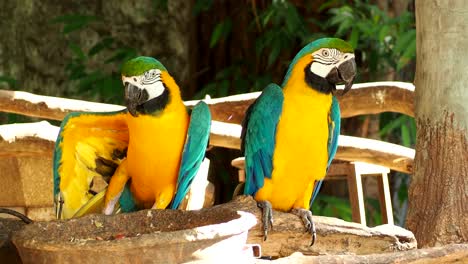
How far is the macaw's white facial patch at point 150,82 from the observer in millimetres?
2008

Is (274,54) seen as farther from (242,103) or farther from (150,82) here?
(150,82)

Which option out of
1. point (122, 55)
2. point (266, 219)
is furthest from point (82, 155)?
point (122, 55)

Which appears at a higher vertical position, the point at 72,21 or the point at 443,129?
the point at 72,21

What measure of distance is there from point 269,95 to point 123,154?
444mm

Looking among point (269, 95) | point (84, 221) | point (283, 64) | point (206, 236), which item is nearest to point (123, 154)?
point (269, 95)

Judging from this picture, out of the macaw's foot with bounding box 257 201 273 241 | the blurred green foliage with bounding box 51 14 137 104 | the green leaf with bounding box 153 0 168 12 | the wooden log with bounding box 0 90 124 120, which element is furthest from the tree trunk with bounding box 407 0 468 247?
the green leaf with bounding box 153 0 168 12

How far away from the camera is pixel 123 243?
1.26m

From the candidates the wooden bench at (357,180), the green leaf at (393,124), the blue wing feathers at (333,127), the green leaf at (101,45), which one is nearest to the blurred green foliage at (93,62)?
the green leaf at (101,45)

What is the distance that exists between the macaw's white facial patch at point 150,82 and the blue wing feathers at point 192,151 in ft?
0.39

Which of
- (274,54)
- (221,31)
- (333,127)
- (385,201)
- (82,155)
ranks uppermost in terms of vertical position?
(221,31)

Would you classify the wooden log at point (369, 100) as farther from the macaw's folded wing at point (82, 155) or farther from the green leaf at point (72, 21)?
the green leaf at point (72, 21)

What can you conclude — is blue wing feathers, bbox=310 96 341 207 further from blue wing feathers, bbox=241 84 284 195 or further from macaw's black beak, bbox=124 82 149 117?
macaw's black beak, bbox=124 82 149 117

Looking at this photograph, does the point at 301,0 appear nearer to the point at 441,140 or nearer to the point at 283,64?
the point at 283,64

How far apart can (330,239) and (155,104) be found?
1.86ft
